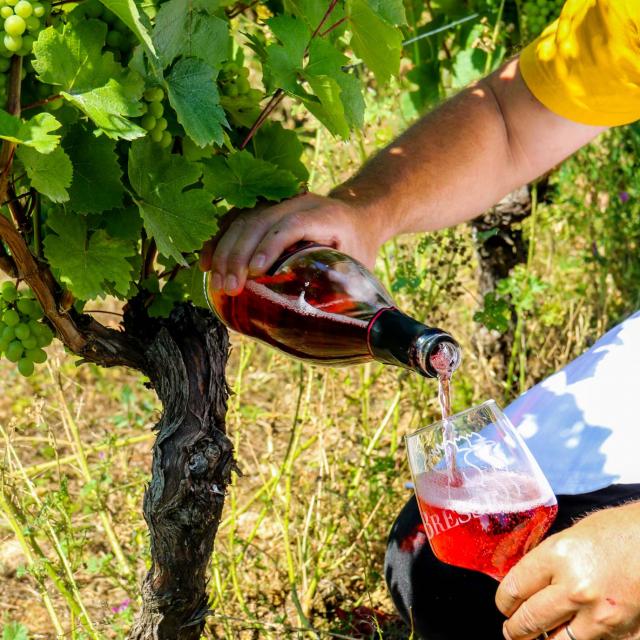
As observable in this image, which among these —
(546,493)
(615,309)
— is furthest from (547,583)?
(615,309)

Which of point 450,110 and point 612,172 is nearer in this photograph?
point 450,110

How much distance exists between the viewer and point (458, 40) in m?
2.90

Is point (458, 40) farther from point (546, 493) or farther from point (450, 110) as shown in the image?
point (546, 493)

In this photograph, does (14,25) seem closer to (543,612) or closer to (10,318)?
(10,318)

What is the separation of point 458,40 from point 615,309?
1.20 meters

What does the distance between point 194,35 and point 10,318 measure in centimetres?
49

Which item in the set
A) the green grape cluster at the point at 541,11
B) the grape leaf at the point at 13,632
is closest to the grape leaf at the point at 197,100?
the grape leaf at the point at 13,632

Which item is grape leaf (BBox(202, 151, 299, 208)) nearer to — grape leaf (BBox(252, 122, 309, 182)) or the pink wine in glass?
grape leaf (BBox(252, 122, 309, 182))

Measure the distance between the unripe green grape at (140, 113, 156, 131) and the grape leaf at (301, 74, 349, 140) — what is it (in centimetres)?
22

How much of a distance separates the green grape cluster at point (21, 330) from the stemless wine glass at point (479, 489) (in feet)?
1.86

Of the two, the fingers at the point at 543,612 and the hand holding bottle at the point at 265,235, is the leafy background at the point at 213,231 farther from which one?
the fingers at the point at 543,612

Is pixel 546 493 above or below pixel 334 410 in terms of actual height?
below

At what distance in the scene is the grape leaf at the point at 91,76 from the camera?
1095mm

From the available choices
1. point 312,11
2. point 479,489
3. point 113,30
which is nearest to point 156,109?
point 113,30
